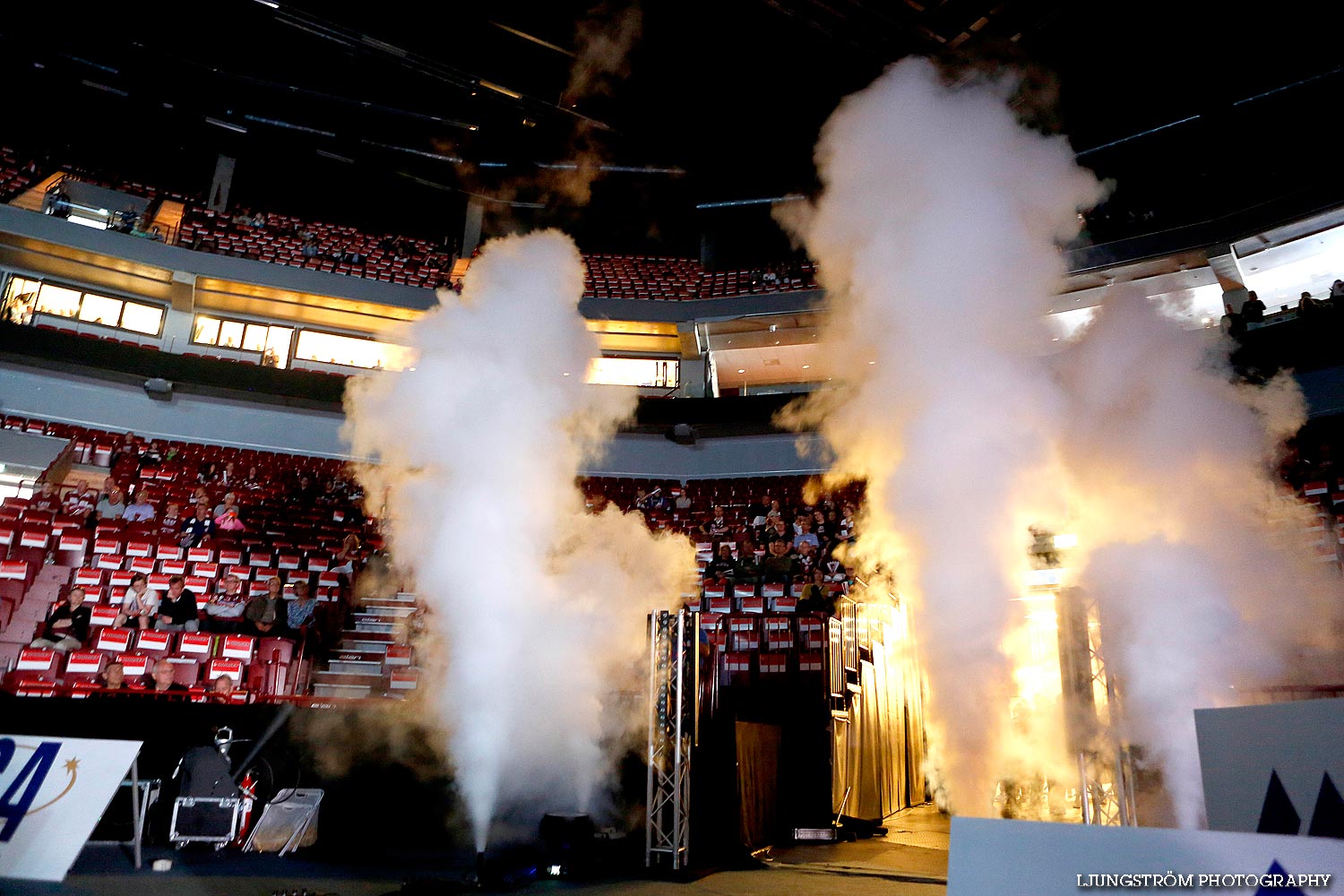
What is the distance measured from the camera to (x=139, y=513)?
40.6 ft

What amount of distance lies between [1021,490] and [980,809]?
316 centimetres

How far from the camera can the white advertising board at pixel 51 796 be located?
3.85 metres

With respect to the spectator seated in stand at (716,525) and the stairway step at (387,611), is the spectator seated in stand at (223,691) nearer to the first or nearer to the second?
the stairway step at (387,611)

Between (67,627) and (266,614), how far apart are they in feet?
6.38

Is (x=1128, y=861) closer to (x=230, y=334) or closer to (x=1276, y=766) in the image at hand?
(x=1276, y=766)

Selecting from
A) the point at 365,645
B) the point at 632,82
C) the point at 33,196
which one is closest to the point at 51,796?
the point at 365,645

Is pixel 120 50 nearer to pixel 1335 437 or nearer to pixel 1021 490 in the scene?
pixel 1021 490

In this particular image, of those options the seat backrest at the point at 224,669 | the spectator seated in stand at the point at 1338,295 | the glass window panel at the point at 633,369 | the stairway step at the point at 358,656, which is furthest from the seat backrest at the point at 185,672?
the spectator seated in stand at the point at 1338,295

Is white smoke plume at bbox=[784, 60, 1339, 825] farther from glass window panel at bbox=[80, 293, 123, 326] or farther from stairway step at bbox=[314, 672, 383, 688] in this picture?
glass window panel at bbox=[80, 293, 123, 326]

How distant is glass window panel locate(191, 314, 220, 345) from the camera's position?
18234 mm

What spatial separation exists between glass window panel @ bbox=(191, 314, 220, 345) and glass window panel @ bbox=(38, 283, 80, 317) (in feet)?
7.47

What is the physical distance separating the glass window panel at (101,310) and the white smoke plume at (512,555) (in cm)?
1172

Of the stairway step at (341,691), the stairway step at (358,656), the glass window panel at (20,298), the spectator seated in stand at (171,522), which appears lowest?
the stairway step at (341,691)

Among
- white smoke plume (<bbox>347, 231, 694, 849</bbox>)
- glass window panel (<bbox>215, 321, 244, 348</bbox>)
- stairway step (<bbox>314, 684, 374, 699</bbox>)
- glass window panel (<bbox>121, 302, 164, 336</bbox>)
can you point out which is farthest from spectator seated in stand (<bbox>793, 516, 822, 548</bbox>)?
glass window panel (<bbox>121, 302, 164, 336</bbox>)
